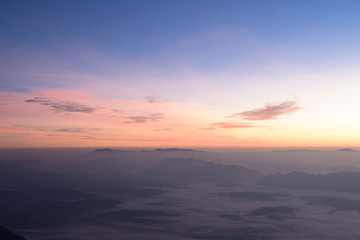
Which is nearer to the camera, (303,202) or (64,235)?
(64,235)

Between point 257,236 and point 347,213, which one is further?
point 347,213

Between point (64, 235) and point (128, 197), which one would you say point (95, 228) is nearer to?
point (64, 235)

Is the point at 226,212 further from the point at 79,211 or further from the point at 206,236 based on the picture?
the point at 79,211

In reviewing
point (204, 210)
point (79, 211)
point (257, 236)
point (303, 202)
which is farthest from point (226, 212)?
point (79, 211)

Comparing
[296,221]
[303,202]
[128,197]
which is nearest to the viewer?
[296,221]

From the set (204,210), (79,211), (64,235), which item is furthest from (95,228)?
(204,210)

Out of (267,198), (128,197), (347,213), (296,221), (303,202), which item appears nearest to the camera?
(296,221)

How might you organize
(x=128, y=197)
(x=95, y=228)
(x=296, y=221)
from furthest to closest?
(x=128, y=197), (x=296, y=221), (x=95, y=228)

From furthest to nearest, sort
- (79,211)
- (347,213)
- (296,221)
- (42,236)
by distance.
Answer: (79,211), (347,213), (296,221), (42,236)

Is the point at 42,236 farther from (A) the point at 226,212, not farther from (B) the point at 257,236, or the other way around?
(A) the point at 226,212
